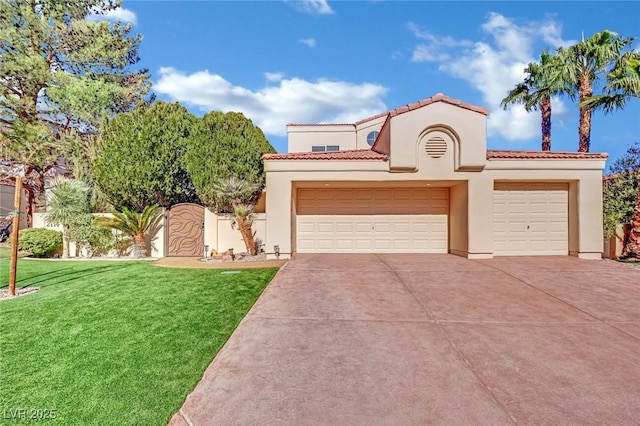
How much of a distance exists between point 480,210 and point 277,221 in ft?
23.6

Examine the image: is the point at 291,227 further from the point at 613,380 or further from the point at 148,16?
Result: the point at 148,16

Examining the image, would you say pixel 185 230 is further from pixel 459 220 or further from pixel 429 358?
pixel 429 358

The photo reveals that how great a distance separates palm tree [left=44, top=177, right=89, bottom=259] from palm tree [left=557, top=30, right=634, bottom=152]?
75.5 ft

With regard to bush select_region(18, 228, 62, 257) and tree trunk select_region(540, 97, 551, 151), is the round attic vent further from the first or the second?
bush select_region(18, 228, 62, 257)

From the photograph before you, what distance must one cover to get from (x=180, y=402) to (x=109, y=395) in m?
0.78

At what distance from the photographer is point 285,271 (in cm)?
837

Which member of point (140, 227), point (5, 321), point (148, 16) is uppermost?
point (148, 16)

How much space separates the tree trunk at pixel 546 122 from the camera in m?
17.7

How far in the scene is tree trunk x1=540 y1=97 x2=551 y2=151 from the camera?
17.7m

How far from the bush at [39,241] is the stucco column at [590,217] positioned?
67.1ft

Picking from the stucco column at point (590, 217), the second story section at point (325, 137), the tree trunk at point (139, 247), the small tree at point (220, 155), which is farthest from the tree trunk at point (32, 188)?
the stucco column at point (590, 217)

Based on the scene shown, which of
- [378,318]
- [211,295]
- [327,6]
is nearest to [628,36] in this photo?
[327,6]

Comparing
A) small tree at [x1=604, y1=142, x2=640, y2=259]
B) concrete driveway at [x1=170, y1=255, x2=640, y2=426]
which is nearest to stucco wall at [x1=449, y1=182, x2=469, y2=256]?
concrete driveway at [x1=170, y1=255, x2=640, y2=426]

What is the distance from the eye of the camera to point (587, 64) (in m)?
14.9
